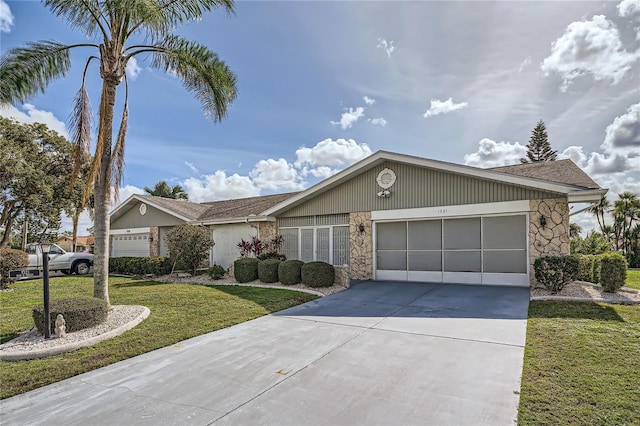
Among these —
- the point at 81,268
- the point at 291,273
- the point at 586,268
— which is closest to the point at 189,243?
the point at 291,273

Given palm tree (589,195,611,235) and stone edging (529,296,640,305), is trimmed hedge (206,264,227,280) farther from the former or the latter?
palm tree (589,195,611,235)

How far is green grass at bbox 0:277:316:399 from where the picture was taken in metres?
4.92

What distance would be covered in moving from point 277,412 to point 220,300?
6627 millimetres

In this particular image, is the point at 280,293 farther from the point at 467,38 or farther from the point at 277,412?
the point at 467,38

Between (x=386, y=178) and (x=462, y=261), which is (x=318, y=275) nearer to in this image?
(x=386, y=178)

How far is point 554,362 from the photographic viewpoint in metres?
4.78

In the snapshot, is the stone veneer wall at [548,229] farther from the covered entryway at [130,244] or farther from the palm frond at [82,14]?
the covered entryway at [130,244]

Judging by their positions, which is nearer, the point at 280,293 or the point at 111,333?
the point at 111,333

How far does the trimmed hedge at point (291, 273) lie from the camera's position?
1249cm

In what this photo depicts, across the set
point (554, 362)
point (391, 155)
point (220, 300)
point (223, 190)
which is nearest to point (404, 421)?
point (554, 362)

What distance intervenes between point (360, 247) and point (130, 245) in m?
15.6

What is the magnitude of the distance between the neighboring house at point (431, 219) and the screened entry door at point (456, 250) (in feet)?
0.10

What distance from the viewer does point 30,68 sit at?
8.25m

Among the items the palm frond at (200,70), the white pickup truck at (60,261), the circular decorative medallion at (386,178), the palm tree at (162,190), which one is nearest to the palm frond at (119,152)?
the palm frond at (200,70)
